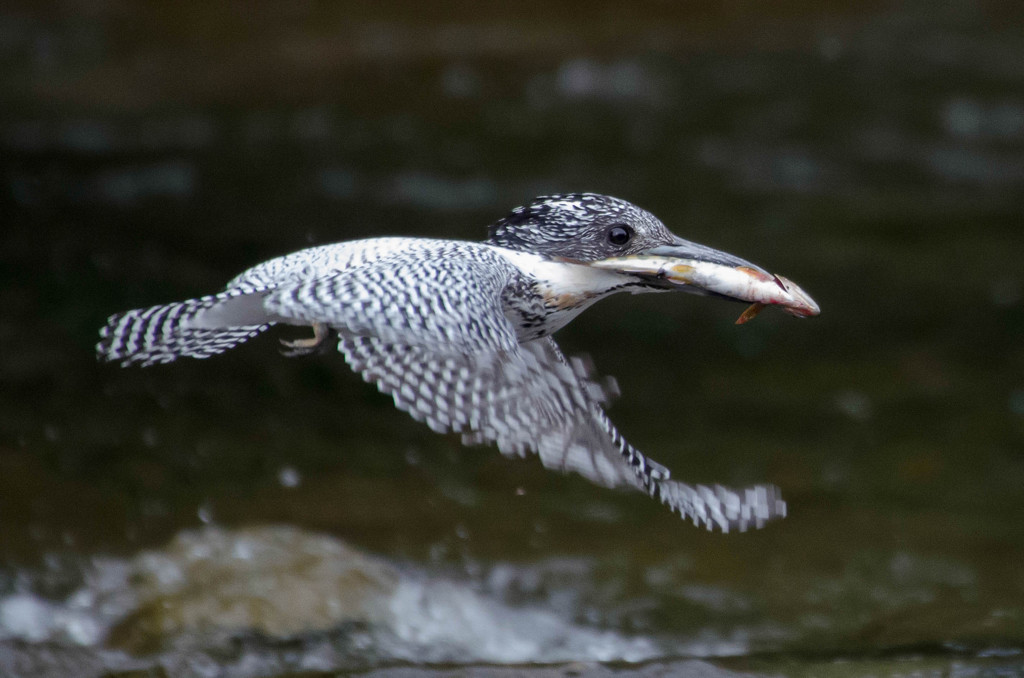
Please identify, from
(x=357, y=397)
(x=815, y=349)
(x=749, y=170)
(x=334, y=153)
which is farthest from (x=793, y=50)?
(x=357, y=397)

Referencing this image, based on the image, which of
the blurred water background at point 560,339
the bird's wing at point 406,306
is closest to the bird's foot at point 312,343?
the bird's wing at point 406,306

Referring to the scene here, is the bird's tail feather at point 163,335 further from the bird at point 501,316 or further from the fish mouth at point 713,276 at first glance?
the fish mouth at point 713,276

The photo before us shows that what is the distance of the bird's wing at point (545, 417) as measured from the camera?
277cm

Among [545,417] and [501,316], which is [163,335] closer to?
[501,316]

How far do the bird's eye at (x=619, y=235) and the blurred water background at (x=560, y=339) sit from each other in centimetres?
111

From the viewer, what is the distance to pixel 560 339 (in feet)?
21.1

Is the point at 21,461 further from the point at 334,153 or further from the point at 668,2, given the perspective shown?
the point at 668,2

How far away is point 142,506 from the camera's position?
15.4 feet

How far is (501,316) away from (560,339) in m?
3.74

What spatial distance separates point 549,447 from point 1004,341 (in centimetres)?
431

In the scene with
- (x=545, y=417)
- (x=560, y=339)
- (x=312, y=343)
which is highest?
(x=560, y=339)

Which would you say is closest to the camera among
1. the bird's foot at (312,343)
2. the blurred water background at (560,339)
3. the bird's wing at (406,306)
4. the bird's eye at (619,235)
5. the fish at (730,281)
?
the bird's wing at (406,306)

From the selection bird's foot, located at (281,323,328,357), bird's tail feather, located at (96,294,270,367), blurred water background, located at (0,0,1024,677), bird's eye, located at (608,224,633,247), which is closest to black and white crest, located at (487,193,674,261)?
bird's eye, located at (608,224,633,247)

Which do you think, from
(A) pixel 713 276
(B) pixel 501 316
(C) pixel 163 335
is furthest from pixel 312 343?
(A) pixel 713 276
